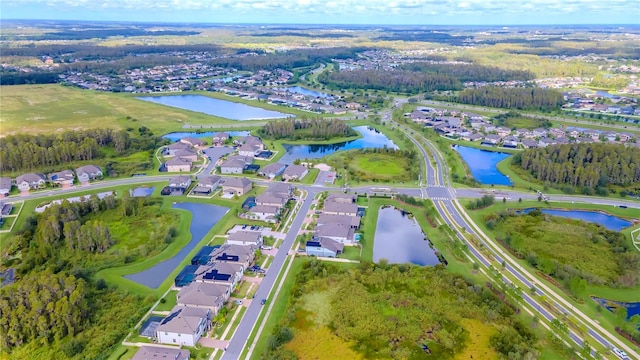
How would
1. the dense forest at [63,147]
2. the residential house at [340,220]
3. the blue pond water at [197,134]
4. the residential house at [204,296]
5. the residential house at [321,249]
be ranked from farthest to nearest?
the blue pond water at [197,134], the dense forest at [63,147], the residential house at [340,220], the residential house at [321,249], the residential house at [204,296]

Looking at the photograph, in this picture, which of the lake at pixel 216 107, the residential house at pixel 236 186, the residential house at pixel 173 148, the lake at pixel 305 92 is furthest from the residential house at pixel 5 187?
the lake at pixel 305 92

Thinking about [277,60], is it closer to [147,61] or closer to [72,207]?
[147,61]

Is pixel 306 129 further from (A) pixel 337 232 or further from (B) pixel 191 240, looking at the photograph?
(B) pixel 191 240

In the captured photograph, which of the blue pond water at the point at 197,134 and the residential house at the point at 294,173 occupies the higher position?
the residential house at the point at 294,173

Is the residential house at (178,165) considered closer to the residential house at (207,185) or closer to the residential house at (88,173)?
the residential house at (207,185)

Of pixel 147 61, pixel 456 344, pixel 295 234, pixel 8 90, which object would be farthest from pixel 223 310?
pixel 147 61
